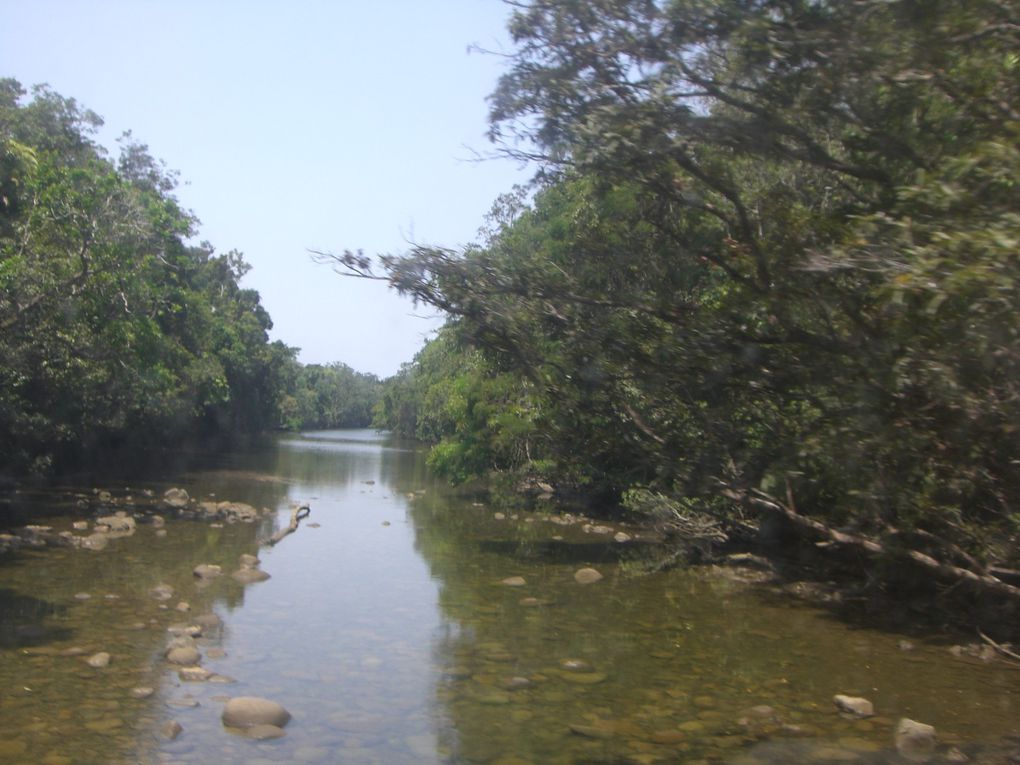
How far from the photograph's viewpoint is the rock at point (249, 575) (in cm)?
1535

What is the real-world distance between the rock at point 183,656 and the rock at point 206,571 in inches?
186

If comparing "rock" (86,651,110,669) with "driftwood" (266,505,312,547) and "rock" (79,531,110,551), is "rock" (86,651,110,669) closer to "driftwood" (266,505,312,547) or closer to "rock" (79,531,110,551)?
"rock" (79,531,110,551)

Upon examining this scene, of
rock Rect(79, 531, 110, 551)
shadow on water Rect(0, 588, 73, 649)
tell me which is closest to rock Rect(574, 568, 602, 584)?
shadow on water Rect(0, 588, 73, 649)

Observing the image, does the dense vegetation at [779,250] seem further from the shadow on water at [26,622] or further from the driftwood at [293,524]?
the driftwood at [293,524]

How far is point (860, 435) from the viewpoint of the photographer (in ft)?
19.7

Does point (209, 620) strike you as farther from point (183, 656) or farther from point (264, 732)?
point (264, 732)

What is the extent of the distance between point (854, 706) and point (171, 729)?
642 cm

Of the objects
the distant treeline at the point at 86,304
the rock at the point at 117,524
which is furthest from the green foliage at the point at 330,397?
the rock at the point at 117,524

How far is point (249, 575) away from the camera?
51.1 ft

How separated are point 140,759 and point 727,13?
713cm

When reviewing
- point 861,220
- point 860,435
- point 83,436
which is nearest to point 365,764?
point 860,435

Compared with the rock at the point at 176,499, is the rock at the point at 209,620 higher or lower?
lower

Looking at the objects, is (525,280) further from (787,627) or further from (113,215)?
(113,215)

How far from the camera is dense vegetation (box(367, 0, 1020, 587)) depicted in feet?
18.3
